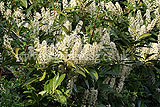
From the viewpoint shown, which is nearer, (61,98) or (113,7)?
(61,98)

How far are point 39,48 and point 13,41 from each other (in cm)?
43

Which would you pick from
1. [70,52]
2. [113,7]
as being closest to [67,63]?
[70,52]

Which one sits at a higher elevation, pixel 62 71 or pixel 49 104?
pixel 62 71

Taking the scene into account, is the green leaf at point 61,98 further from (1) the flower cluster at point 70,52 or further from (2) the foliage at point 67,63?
(1) the flower cluster at point 70,52

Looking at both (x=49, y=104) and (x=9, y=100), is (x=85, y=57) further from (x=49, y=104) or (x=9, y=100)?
(x=9, y=100)

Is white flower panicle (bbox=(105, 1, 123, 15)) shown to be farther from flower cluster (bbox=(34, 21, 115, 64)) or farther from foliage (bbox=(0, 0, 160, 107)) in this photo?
flower cluster (bbox=(34, 21, 115, 64))

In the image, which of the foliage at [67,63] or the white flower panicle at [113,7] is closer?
the foliage at [67,63]

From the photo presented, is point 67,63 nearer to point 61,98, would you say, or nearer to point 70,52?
point 70,52

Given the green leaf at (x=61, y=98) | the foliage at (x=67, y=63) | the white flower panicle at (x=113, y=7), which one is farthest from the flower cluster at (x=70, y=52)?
the white flower panicle at (x=113, y=7)

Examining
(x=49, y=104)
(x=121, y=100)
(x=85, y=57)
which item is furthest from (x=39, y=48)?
(x=121, y=100)

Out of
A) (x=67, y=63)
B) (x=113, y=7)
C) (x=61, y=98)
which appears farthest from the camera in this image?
(x=113, y=7)

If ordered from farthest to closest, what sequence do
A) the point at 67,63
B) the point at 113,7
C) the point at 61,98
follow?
1. the point at 113,7
2. the point at 67,63
3. the point at 61,98

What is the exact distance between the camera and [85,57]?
2271mm

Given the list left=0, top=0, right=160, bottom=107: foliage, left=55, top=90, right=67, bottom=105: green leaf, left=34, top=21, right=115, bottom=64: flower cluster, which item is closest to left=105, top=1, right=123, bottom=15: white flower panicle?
left=0, top=0, right=160, bottom=107: foliage
